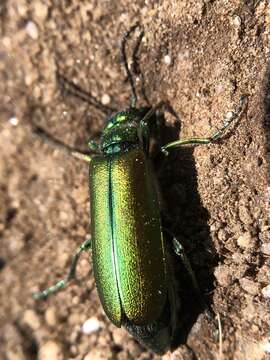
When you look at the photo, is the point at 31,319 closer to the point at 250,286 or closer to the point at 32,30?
the point at 250,286

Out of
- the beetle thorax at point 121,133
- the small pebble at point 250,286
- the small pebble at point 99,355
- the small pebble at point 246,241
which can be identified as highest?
the beetle thorax at point 121,133

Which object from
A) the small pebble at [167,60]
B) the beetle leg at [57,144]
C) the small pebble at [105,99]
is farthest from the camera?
the beetle leg at [57,144]

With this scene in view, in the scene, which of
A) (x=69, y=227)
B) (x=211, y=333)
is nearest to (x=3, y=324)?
(x=69, y=227)

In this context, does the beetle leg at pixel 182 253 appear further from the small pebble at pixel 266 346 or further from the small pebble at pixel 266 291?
the small pebble at pixel 266 346

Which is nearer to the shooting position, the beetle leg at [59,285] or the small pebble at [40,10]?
the beetle leg at [59,285]

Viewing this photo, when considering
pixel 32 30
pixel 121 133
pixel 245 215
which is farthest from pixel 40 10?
pixel 245 215

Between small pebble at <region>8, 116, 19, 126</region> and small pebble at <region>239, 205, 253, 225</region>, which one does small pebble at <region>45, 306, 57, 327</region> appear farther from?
small pebble at <region>239, 205, 253, 225</region>

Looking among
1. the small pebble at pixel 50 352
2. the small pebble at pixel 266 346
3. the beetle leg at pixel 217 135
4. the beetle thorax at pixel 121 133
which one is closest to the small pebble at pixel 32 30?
the beetle thorax at pixel 121 133
